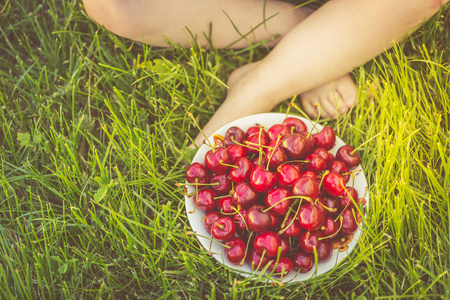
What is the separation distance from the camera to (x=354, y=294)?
1.46 meters

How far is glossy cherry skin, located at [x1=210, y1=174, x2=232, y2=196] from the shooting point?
60.7 inches

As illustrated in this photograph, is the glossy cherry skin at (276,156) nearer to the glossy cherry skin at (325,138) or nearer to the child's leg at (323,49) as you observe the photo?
the glossy cherry skin at (325,138)

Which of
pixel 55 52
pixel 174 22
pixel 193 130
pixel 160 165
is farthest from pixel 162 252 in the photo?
Answer: pixel 55 52

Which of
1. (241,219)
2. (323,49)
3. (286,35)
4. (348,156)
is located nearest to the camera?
(241,219)

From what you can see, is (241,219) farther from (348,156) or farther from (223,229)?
(348,156)

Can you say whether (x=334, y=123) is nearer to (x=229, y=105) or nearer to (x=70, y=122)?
(x=229, y=105)

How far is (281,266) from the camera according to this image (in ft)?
4.65

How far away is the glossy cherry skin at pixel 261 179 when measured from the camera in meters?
1.43

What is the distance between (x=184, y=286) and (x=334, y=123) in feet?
3.24

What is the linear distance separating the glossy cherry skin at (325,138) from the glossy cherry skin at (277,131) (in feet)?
0.39

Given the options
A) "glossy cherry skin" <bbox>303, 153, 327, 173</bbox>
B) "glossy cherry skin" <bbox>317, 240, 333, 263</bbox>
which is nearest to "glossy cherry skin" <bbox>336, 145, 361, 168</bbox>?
"glossy cherry skin" <bbox>303, 153, 327, 173</bbox>

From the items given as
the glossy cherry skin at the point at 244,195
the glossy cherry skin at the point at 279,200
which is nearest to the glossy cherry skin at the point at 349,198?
the glossy cherry skin at the point at 279,200

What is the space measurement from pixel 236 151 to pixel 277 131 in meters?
0.17

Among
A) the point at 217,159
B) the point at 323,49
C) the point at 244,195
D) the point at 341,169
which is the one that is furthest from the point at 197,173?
the point at 323,49
